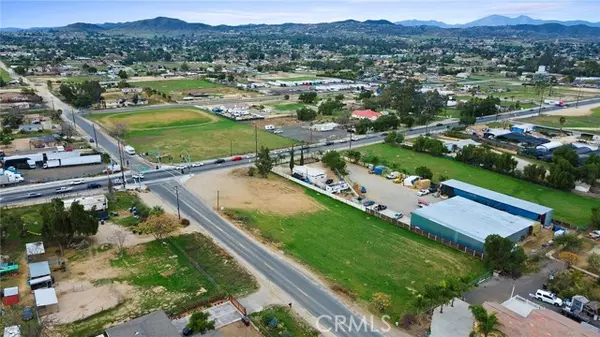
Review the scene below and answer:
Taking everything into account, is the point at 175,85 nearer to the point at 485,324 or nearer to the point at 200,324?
the point at 200,324

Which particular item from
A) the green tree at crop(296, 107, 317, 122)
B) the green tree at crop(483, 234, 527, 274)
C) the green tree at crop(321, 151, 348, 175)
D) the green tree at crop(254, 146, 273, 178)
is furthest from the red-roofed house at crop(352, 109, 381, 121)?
the green tree at crop(483, 234, 527, 274)

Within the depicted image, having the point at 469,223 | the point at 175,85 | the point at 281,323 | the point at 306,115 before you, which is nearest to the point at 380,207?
the point at 469,223

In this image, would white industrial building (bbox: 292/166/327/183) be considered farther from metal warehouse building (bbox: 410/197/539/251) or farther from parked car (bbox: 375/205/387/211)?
metal warehouse building (bbox: 410/197/539/251)

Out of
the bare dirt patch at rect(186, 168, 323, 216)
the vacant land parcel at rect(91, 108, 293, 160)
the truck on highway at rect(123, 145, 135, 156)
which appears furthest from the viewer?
the vacant land parcel at rect(91, 108, 293, 160)

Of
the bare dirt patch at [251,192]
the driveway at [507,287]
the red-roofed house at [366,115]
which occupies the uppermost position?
the red-roofed house at [366,115]

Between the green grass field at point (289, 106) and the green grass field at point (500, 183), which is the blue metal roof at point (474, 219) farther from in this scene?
the green grass field at point (289, 106)

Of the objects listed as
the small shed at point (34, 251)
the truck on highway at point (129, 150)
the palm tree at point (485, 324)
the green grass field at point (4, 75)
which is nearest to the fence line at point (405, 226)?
Answer: the palm tree at point (485, 324)

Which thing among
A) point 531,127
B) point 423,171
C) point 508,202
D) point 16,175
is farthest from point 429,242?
point 531,127
